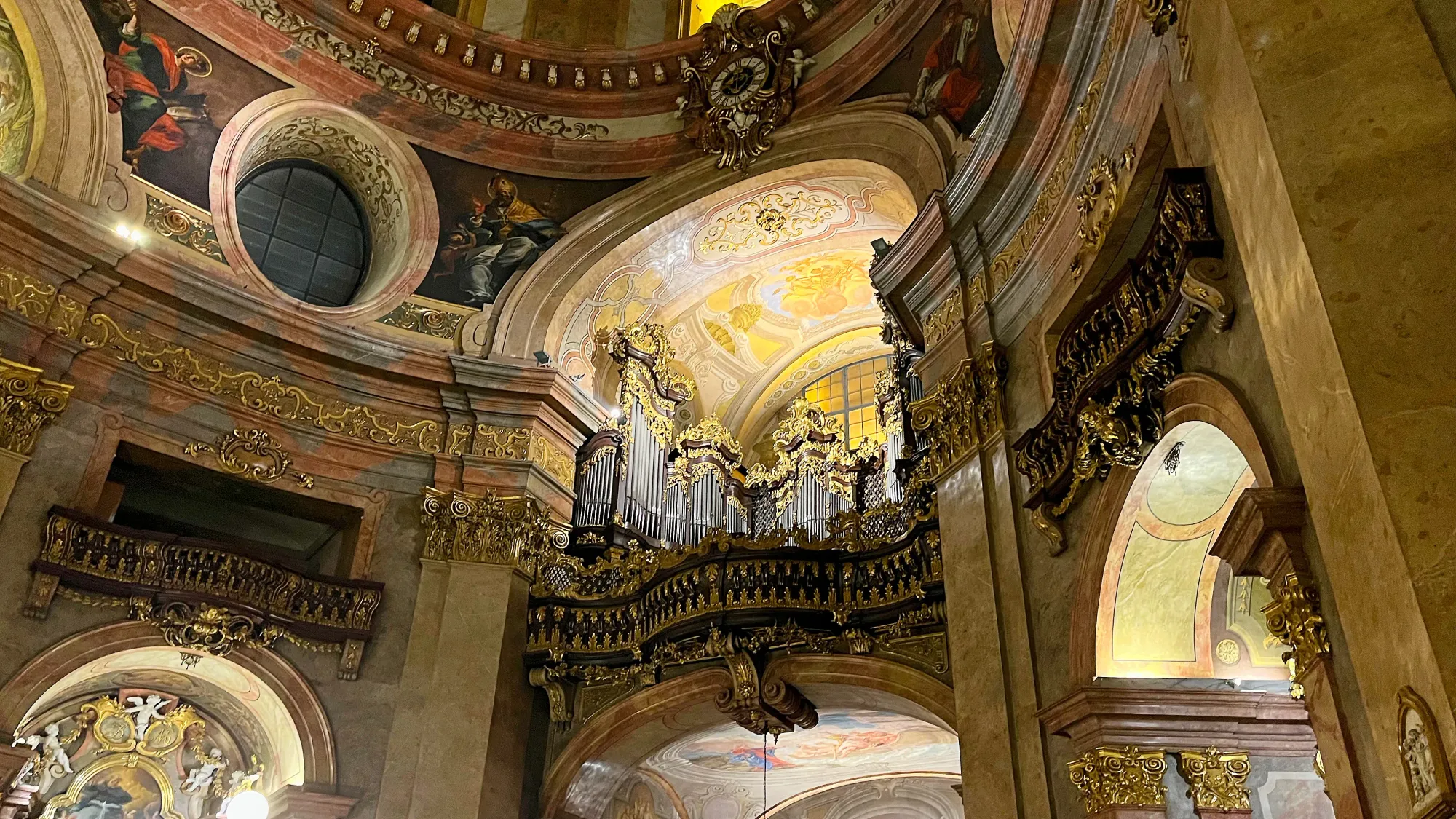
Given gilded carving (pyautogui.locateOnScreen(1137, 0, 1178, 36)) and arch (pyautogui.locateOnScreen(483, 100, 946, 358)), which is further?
arch (pyautogui.locateOnScreen(483, 100, 946, 358))

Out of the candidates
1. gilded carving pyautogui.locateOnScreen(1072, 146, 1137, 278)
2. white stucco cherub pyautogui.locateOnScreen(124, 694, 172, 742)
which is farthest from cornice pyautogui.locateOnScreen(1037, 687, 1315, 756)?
white stucco cherub pyautogui.locateOnScreen(124, 694, 172, 742)

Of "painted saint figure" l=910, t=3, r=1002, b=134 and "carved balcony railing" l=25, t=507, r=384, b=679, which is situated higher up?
"painted saint figure" l=910, t=3, r=1002, b=134

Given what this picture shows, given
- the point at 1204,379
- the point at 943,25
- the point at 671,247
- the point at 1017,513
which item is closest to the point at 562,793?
the point at 1017,513

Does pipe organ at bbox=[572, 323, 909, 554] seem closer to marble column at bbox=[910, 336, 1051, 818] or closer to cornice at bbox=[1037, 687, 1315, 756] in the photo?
marble column at bbox=[910, 336, 1051, 818]

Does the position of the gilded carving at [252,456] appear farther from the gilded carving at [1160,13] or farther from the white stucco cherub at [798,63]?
the gilded carving at [1160,13]

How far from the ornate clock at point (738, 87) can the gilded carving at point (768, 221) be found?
495mm

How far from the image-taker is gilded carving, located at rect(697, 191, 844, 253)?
1151 cm

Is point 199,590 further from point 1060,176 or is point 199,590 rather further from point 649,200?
point 1060,176

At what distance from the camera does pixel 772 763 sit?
39.8 feet

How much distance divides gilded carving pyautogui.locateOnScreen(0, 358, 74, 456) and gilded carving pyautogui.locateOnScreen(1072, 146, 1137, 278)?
7.21 meters

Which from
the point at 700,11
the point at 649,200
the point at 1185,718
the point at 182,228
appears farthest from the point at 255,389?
the point at 1185,718

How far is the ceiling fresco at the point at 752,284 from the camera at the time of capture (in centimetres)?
1141

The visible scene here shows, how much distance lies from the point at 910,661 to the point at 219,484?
584 cm

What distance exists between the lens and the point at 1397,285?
10.6ft
